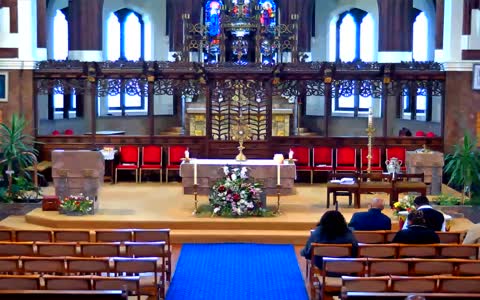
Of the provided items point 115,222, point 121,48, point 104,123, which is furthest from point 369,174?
point 121,48

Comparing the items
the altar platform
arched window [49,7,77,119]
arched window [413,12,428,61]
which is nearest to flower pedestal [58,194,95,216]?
the altar platform

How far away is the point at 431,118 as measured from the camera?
21562 millimetres

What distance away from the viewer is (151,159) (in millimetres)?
18406

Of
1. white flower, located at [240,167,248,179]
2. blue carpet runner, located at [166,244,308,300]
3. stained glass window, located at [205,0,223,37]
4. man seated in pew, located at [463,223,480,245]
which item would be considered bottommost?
blue carpet runner, located at [166,244,308,300]

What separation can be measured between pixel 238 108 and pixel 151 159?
2373 mm

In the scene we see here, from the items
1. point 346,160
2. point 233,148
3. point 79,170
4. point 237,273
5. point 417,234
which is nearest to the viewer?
point 417,234

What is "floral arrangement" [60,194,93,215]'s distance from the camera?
13797mm

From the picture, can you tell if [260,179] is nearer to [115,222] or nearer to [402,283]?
[115,222]

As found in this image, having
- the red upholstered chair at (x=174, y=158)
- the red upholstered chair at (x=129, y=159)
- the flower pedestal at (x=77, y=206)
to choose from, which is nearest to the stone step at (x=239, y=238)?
the flower pedestal at (x=77, y=206)

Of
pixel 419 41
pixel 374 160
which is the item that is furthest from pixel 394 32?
pixel 374 160

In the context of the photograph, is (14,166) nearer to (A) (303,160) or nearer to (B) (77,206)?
(B) (77,206)

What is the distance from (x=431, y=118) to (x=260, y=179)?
28.0ft

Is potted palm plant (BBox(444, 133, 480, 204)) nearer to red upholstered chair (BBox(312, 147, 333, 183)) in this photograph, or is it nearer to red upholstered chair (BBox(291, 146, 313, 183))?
red upholstered chair (BBox(312, 147, 333, 183))

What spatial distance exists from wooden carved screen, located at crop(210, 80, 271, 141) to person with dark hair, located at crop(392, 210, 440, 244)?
397 inches
